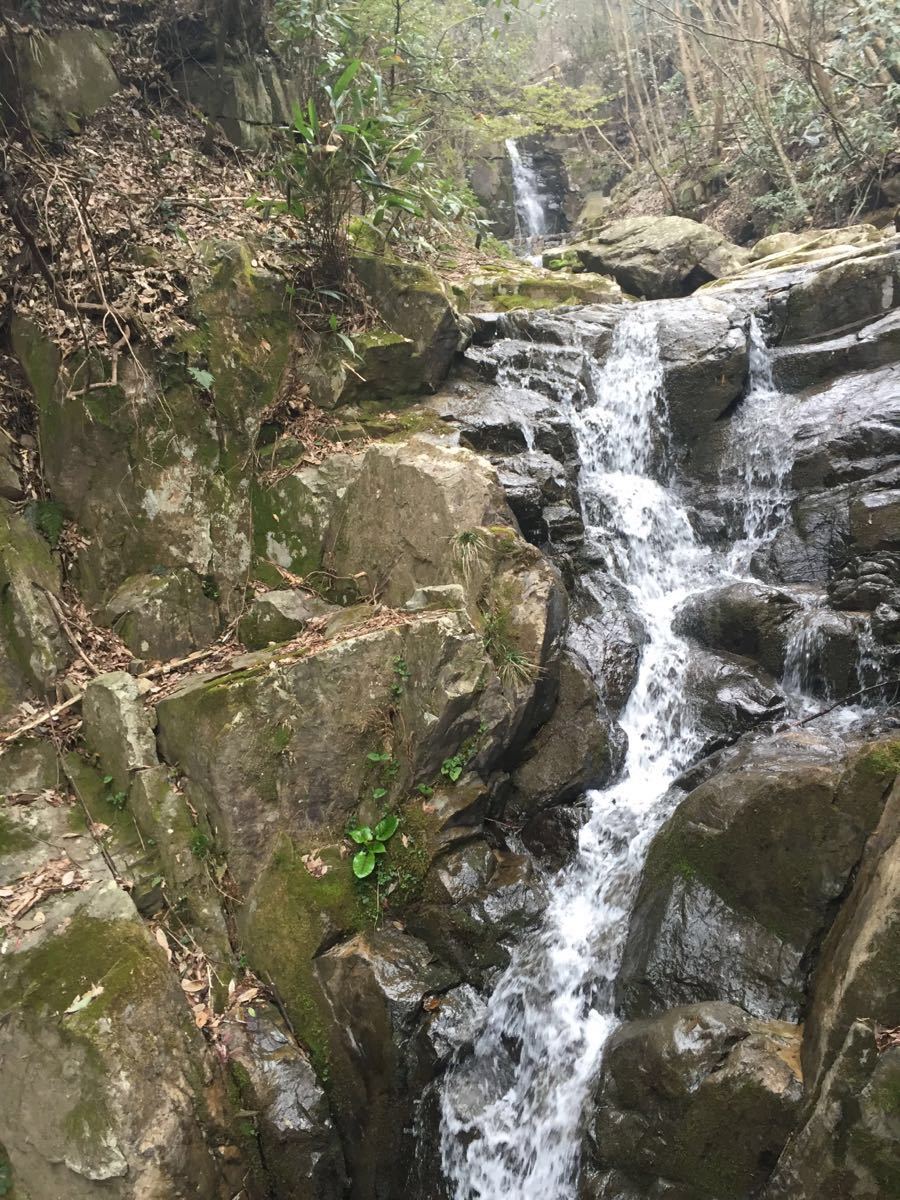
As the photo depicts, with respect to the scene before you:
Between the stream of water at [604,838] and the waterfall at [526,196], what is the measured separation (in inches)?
527

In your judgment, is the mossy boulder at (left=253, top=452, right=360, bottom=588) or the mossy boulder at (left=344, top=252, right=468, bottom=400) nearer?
the mossy boulder at (left=253, top=452, right=360, bottom=588)

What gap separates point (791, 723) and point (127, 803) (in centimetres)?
522

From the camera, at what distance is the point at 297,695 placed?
4926 mm

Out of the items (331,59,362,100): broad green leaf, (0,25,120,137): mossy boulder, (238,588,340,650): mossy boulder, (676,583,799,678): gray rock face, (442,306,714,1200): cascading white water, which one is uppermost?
(0,25,120,137): mossy boulder

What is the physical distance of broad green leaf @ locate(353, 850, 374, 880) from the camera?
4648 millimetres

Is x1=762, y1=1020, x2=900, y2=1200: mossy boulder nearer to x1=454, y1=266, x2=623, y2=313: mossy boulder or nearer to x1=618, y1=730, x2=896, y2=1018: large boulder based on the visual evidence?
x1=618, y1=730, x2=896, y2=1018: large boulder

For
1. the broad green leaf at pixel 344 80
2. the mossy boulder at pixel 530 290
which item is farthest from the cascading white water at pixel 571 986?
the broad green leaf at pixel 344 80

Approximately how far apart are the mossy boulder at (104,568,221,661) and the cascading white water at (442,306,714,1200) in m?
3.54

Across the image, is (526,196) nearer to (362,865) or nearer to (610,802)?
(610,802)

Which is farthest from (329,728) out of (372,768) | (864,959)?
(864,959)

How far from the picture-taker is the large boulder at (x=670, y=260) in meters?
13.4

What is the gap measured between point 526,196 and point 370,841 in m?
21.1

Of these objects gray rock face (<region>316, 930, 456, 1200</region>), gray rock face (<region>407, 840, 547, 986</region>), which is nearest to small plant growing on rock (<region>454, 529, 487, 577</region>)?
gray rock face (<region>407, 840, 547, 986</region>)

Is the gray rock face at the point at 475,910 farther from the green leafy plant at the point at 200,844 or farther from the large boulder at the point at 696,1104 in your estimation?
the green leafy plant at the point at 200,844
